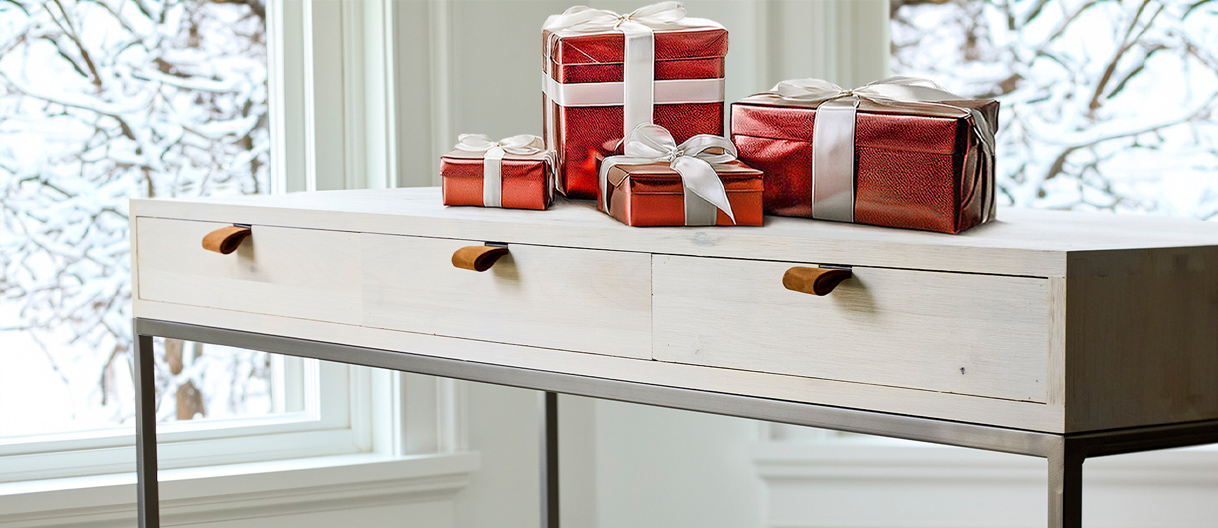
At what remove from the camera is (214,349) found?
63.1 inches

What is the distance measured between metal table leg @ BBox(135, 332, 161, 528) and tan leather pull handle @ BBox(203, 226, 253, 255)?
19cm

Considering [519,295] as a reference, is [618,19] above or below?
above

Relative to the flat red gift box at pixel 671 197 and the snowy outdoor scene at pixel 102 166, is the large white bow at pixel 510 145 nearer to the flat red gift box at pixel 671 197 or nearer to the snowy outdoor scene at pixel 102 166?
the flat red gift box at pixel 671 197

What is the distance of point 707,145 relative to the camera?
0.88m

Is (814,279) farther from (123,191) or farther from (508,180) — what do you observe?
(123,191)

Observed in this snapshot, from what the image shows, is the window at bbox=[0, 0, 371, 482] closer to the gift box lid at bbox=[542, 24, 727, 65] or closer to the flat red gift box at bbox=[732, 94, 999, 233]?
the gift box lid at bbox=[542, 24, 727, 65]

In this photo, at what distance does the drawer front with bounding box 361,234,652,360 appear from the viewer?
0.82 m

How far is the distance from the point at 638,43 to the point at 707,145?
0.47ft

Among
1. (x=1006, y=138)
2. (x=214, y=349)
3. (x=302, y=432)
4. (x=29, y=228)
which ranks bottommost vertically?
(x=302, y=432)

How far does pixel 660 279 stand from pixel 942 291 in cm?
22

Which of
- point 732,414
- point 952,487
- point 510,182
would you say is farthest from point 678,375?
point 952,487

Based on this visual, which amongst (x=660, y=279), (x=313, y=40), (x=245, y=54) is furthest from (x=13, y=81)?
(x=660, y=279)

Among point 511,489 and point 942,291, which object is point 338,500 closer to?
point 511,489

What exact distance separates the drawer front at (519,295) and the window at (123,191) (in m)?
0.70
